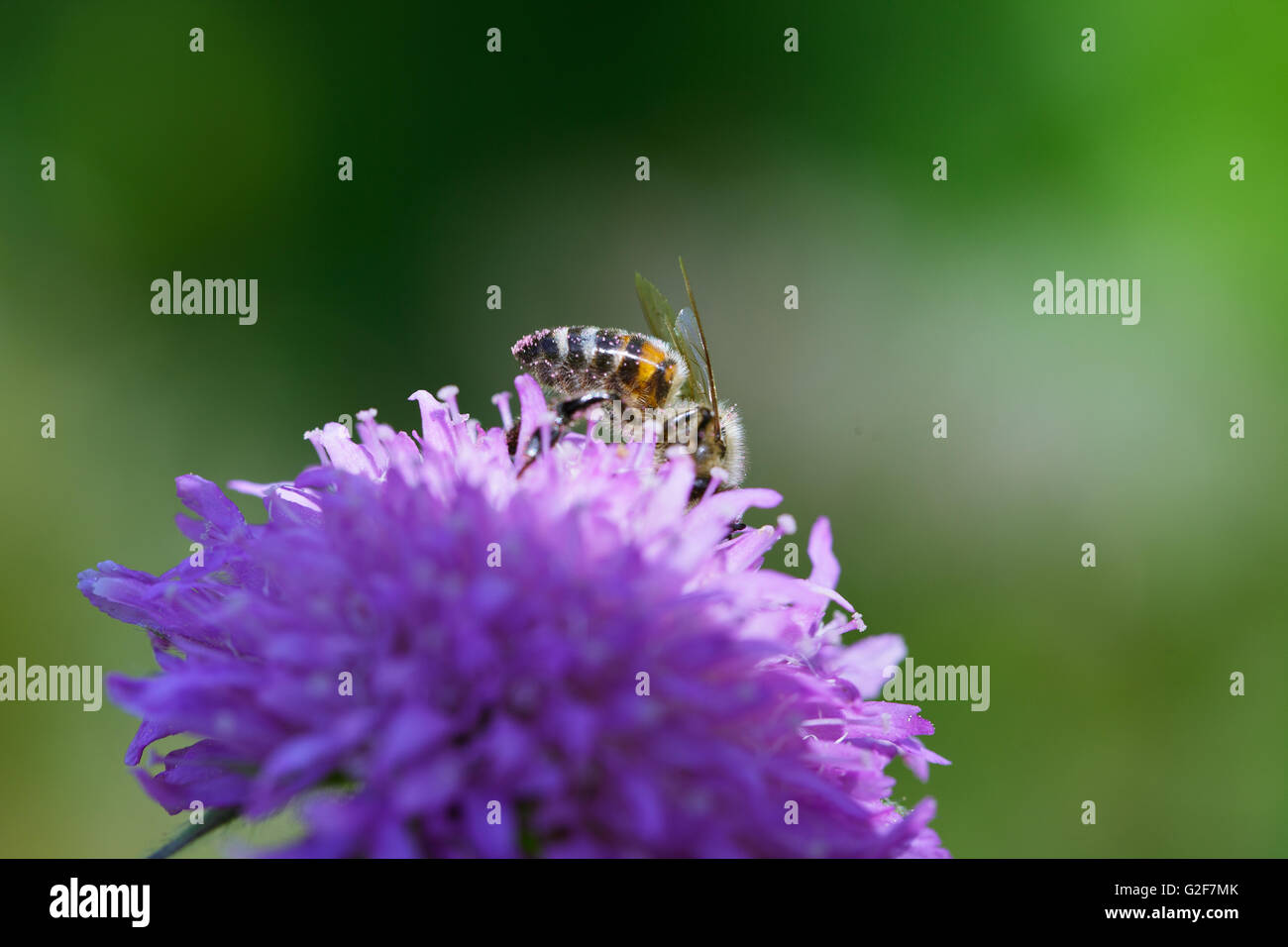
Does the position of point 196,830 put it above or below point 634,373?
below

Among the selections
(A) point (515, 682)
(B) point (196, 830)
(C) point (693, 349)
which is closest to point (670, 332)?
(C) point (693, 349)

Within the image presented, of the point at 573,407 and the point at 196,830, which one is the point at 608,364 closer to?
the point at 573,407

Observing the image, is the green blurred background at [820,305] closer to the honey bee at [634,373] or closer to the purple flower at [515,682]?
the honey bee at [634,373]

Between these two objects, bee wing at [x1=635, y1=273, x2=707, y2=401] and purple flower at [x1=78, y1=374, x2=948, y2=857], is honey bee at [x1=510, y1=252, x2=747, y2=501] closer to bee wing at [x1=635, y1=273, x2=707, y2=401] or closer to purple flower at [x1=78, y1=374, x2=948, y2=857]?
bee wing at [x1=635, y1=273, x2=707, y2=401]

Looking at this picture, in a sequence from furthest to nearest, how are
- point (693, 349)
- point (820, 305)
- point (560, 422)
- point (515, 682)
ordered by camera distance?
point (820, 305) → point (693, 349) → point (560, 422) → point (515, 682)

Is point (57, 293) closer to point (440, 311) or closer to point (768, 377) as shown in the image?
point (440, 311)

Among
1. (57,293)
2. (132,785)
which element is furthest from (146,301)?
(132,785)
